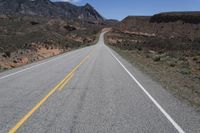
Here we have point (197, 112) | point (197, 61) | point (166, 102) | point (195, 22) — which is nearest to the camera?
point (197, 112)

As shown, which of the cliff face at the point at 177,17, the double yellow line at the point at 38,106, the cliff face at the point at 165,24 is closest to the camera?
the double yellow line at the point at 38,106

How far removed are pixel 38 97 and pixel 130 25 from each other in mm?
116639

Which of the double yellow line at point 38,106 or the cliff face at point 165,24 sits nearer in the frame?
the double yellow line at point 38,106

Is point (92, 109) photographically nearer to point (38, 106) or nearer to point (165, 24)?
point (38, 106)

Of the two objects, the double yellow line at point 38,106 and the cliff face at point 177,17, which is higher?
the cliff face at point 177,17

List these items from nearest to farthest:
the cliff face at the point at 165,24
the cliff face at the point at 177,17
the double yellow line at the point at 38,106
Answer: the double yellow line at the point at 38,106, the cliff face at the point at 165,24, the cliff face at the point at 177,17

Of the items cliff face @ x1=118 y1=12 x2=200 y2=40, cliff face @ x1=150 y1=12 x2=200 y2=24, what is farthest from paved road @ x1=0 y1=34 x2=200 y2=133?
cliff face @ x1=150 y1=12 x2=200 y2=24

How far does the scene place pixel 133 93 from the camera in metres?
9.13

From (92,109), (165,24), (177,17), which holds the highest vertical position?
(177,17)

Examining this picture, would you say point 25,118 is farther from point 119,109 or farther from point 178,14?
point 178,14

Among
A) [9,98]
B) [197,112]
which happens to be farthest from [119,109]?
[9,98]

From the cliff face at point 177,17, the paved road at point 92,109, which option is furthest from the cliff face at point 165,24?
the paved road at point 92,109

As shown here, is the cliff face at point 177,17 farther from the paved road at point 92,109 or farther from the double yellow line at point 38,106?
the paved road at point 92,109

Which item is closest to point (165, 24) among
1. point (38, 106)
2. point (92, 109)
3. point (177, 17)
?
point (177, 17)
